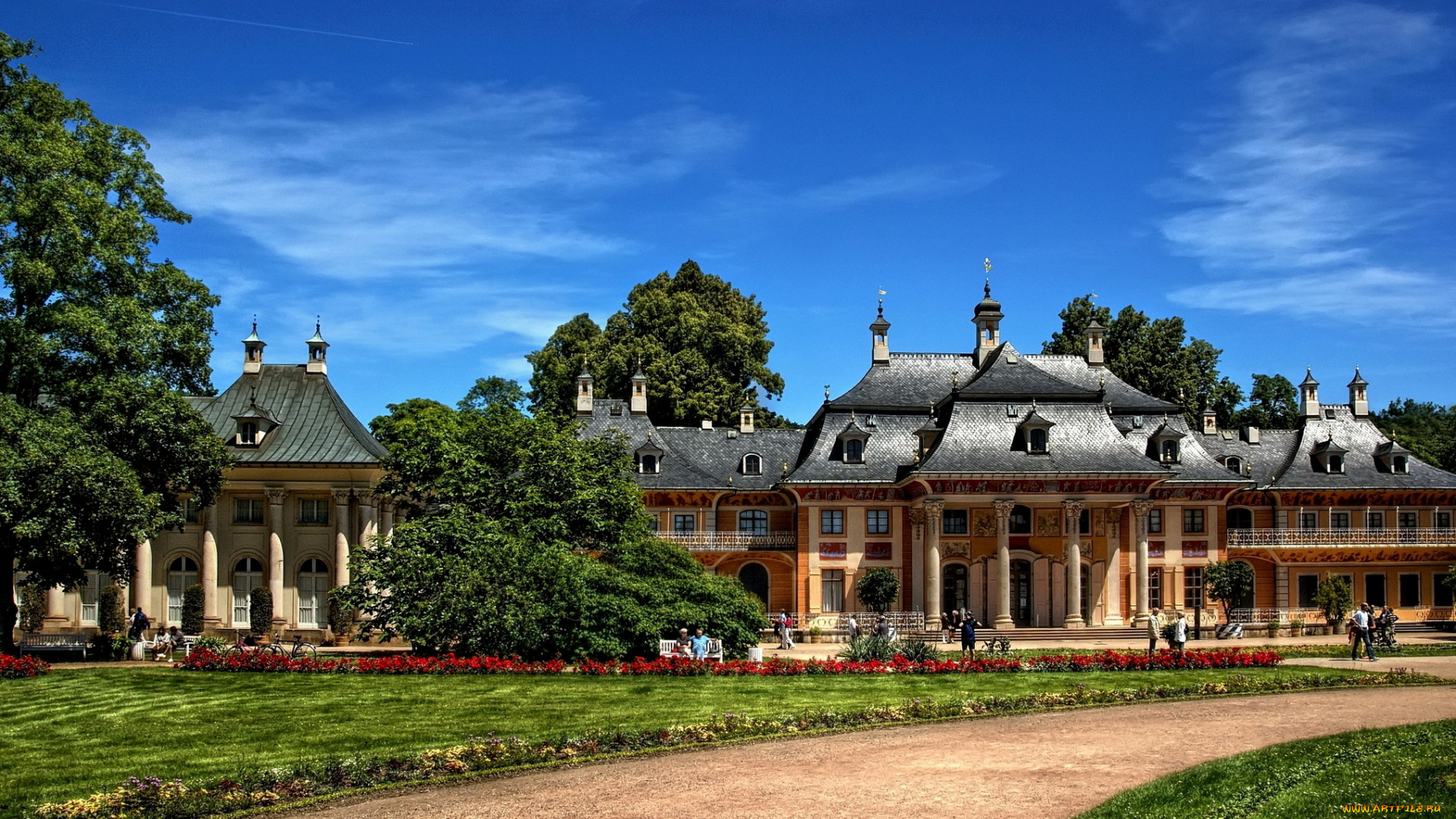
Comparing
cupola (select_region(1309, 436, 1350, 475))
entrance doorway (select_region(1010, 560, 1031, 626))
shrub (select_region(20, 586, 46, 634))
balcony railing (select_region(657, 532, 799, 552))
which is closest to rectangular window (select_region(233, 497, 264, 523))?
shrub (select_region(20, 586, 46, 634))

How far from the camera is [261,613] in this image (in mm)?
46281

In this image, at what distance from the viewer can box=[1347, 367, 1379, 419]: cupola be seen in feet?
206

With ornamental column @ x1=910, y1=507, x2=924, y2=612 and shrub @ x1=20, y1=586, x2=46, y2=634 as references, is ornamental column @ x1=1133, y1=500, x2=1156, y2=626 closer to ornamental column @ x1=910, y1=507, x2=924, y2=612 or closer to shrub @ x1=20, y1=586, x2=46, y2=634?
ornamental column @ x1=910, y1=507, x2=924, y2=612

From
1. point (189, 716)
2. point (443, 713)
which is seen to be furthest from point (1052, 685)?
point (189, 716)

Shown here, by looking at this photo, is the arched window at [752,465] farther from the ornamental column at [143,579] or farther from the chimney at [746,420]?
the ornamental column at [143,579]

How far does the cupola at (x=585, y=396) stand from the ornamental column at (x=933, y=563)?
1818 cm

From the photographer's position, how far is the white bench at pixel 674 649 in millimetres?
33719

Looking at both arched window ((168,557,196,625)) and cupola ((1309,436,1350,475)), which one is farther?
cupola ((1309,436,1350,475))

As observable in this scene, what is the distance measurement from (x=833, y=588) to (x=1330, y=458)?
79.5ft

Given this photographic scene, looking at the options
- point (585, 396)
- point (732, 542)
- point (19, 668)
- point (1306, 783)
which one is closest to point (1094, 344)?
point (732, 542)

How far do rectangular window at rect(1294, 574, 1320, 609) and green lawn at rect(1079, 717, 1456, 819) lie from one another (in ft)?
136

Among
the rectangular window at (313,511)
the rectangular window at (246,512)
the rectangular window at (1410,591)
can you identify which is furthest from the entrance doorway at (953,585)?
the rectangular window at (246,512)

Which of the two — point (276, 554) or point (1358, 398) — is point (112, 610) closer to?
point (276, 554)

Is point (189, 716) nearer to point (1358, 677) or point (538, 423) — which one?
point (538, 423)
